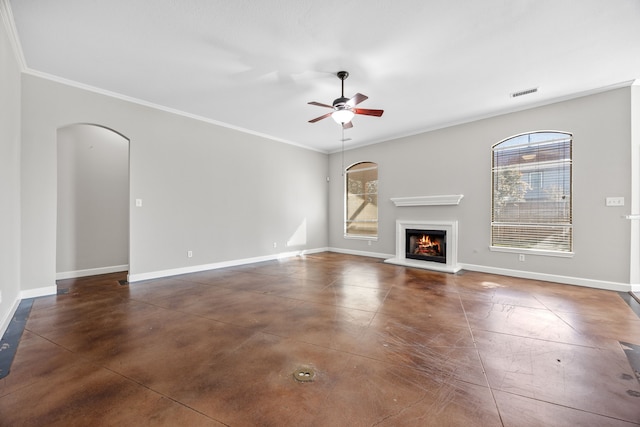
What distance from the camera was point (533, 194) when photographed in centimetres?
512

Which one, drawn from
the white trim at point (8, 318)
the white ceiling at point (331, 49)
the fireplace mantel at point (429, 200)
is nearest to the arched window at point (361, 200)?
the fireplace mantel at point (429, 200)

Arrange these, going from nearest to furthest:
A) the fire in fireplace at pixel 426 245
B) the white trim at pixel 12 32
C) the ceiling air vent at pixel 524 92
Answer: the white trim at pixel 12 32 → the ceiling air vent at pixel 524 92 → the fire in fireplace at pixel 426 245

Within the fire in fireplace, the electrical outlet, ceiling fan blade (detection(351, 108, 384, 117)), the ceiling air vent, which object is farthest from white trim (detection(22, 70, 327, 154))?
the electrical outlet

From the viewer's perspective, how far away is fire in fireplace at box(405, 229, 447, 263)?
20.3ft

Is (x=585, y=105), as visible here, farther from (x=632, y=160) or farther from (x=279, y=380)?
(x=279, y=380)

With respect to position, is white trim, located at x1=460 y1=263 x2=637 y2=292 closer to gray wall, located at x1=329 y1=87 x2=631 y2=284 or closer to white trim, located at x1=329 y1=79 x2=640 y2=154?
gray wall, located at x1=329 y1=87 x2=631 y2=284

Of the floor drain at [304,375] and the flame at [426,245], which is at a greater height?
the flame at [426,245]

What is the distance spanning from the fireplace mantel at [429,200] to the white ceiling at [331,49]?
1895 millimetres

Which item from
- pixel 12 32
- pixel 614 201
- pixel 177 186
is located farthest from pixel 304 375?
pixel 614 201

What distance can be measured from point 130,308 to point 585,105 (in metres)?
7.68

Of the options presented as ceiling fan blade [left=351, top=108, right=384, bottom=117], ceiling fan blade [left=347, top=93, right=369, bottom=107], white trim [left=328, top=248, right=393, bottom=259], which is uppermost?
ceiling fan blade [left=347, top=93, right=369, bottom=107]

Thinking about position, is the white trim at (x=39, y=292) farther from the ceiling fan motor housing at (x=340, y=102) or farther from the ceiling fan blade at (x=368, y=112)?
the ceiling fan blade at (x=368, y=112)

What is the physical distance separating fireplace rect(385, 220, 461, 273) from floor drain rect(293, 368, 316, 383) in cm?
446

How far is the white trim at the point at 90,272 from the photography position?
16.4 feet
